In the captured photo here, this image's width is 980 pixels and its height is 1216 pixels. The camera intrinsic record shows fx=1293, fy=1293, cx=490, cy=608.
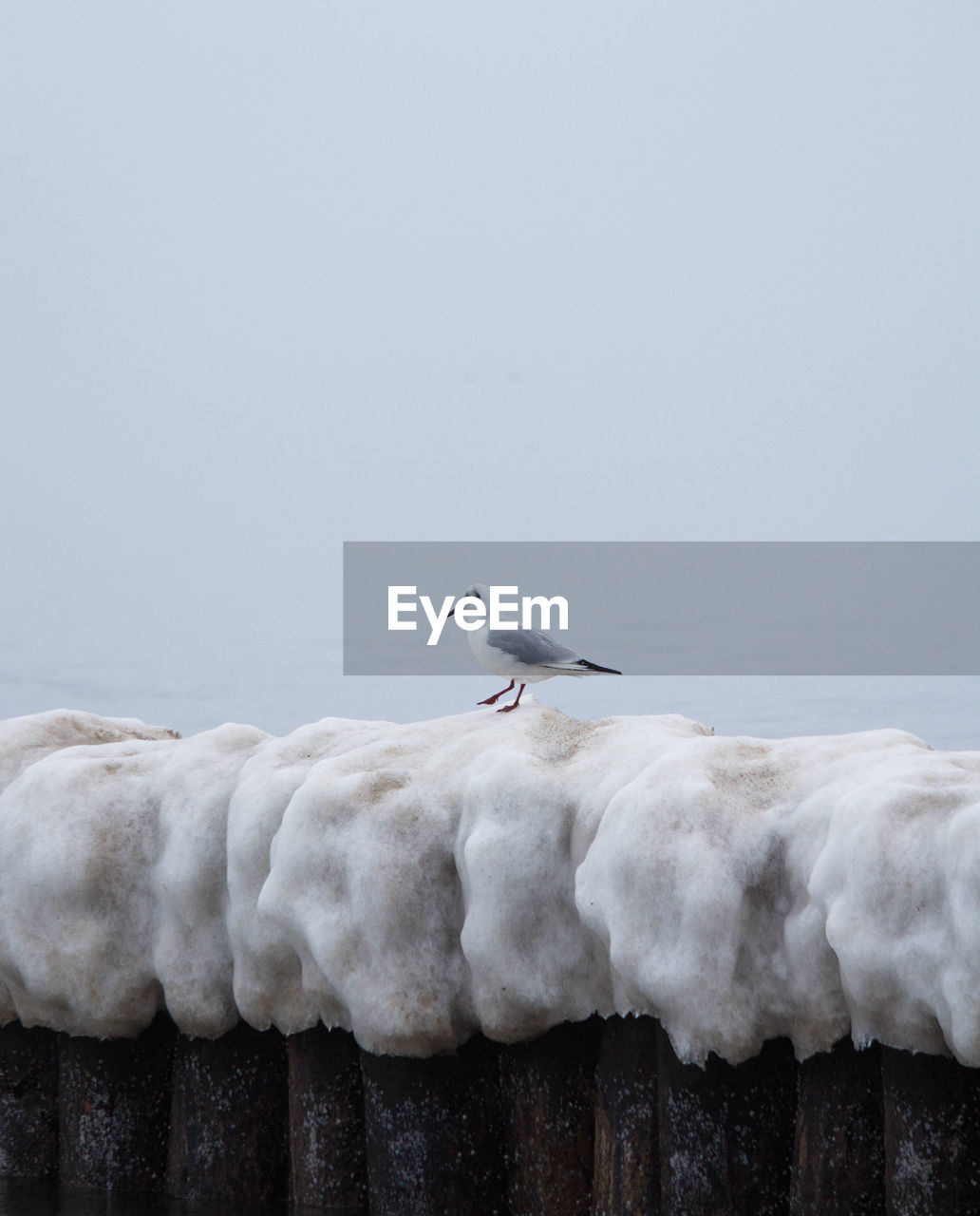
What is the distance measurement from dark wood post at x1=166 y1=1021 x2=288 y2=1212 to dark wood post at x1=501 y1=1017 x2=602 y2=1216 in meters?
1.66

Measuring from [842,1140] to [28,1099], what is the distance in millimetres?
5278

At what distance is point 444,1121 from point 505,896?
49.6 inches

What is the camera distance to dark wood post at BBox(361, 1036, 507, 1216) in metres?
6.56

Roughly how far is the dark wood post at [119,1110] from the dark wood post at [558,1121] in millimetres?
2512

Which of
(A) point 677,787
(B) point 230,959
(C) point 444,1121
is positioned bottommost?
(C) point 444,1121

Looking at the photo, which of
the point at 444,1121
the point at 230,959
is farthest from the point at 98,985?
the point at 444,1121

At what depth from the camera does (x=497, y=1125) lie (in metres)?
6.65

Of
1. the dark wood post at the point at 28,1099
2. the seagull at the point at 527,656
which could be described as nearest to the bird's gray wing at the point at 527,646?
the seagull at the point at 527,656

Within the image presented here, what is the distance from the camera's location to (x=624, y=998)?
19.9 feet

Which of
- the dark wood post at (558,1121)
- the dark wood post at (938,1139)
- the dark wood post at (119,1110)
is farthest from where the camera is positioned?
the dark wood post at (119,1110)

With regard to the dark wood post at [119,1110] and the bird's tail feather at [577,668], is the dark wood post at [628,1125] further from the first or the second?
the dark wood post at [119,1110]

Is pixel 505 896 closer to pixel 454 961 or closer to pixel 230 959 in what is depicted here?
pixel 454 961

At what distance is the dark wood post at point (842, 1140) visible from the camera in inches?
215

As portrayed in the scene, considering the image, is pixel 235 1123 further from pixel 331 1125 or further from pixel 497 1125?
pixel 497 1125
